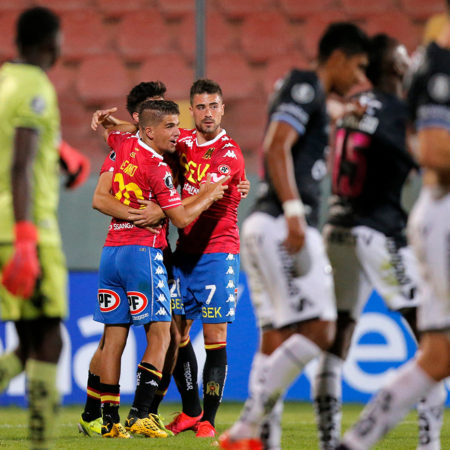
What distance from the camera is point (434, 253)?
10.8 feet

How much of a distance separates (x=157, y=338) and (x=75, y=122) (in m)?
4.82

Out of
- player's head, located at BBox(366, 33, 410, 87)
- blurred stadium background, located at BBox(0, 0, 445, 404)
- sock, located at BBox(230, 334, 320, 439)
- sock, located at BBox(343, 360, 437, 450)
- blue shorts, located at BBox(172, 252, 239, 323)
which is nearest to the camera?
sock, located at BBox(343, 360, 437, 450)

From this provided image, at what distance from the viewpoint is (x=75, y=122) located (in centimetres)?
1012

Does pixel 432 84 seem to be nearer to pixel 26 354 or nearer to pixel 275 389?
pixel 275 389

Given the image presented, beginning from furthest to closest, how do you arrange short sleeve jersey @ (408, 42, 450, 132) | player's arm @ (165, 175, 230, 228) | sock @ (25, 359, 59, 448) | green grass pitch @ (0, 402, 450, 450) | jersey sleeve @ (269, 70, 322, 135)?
player's arm @ (165, 175, 230, 228), green grass pitch @ (0, 402, 450, 450), jersey sleeve @ (269, 70, 322, 135), sock @ (25, 359, 59, 448), short sleeve jersey @ (408, 42, 450, 132)

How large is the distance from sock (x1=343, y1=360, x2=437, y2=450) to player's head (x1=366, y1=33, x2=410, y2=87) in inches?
65.5

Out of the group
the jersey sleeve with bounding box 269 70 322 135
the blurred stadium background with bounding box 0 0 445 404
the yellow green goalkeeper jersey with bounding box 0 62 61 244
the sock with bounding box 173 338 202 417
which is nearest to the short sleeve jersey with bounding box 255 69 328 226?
the jersey sleeve with bounding box 269 70 322 135

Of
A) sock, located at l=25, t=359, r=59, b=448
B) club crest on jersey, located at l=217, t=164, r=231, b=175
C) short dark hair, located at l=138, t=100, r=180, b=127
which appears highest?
short dark hair, located at l=138, t=100, r=180, b=127

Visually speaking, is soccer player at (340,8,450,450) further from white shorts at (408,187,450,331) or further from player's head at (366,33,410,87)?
player's head at (366,33,410,87)

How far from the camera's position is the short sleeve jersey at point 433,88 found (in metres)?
3.23

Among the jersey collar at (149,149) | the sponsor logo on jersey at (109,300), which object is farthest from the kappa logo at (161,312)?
the jersey collar at (149,149)

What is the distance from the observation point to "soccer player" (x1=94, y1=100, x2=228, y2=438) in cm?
578

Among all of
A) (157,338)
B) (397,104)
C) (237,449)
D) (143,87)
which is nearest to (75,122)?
(143,87)

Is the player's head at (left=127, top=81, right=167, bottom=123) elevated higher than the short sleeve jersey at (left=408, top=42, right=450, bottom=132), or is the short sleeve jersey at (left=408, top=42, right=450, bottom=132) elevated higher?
the player's head at (left=127, top=81, right=167, bottom=123)
